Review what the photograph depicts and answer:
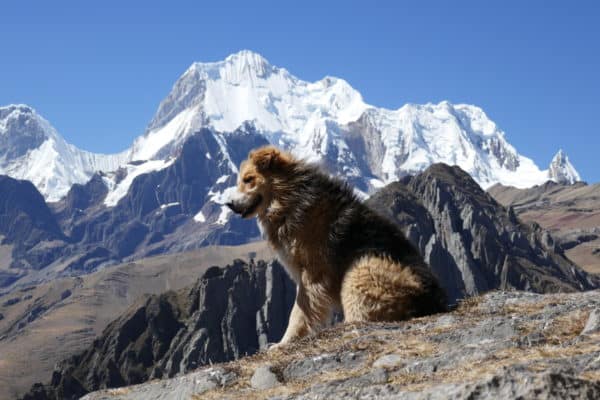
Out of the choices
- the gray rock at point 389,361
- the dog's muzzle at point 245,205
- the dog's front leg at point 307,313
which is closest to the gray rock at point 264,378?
the gray rock at point 389,361

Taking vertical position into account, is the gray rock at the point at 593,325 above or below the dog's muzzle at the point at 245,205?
below

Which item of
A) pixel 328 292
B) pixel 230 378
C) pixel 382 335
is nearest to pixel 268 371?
pixel 230 378

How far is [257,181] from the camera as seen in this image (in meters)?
16.4

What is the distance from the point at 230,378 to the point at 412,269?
4340 mm

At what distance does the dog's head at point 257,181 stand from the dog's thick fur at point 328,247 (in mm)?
21

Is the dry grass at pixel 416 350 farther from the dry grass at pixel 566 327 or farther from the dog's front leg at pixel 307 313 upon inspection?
the dog's front leg at pixel 307 313

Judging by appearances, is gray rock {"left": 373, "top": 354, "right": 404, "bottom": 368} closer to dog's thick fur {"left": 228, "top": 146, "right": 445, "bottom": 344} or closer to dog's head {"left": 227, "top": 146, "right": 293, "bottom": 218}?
dog's thick fur {"left": 228, "top": 146, "right": 445, "bottom": 344}

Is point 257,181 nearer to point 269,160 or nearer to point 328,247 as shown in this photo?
point 269,160

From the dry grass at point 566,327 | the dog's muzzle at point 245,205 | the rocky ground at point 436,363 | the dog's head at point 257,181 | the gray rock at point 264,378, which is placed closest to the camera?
the rocky ground at point 436,363

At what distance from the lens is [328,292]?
15.0 metres

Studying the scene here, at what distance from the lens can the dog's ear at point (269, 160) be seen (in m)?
16.6

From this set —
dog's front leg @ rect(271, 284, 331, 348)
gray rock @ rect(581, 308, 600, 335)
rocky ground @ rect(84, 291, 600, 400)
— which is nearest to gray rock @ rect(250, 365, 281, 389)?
rocky ground @ rect(84, 291, 600, 400)

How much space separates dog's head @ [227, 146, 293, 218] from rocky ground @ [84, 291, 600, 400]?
11.3 ft

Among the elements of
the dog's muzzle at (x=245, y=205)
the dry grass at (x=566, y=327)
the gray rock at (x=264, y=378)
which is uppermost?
the dog's muzzle at (x=245, y=205)
